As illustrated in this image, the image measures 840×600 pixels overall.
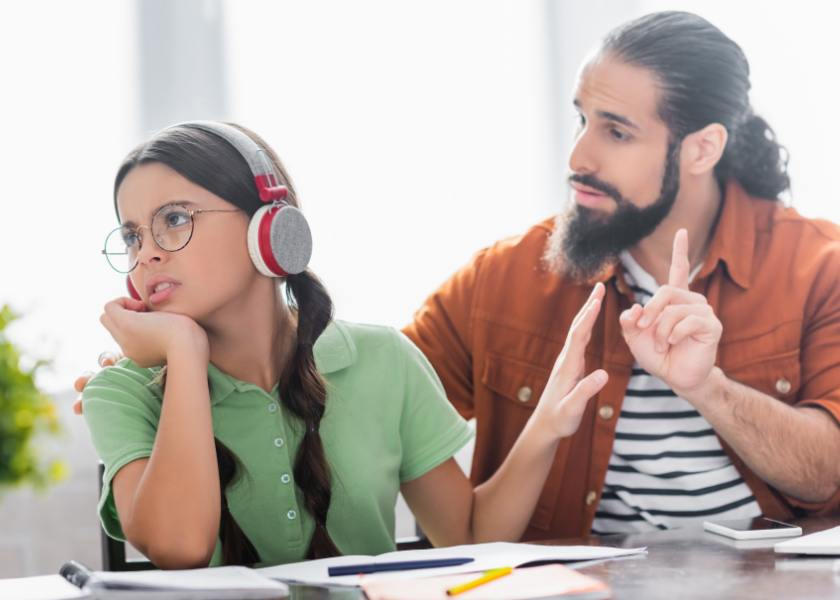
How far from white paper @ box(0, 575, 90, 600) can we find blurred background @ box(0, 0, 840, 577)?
1.22 meters

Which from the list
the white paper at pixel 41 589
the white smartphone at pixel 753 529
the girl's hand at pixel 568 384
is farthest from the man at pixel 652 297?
the white paper at pixel 41 589

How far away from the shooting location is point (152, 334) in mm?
1020

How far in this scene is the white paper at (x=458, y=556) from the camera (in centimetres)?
81

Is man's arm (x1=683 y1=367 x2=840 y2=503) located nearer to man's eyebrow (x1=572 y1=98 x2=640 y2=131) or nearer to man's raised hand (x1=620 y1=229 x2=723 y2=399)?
man's raised hand (x1=620 y1=229 x2=723 y2=399)

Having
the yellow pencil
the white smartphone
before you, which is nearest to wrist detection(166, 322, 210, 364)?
the yellow pencil

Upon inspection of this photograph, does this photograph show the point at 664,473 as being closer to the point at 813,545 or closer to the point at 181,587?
the point at 813,545

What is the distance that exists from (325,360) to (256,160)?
0.34m

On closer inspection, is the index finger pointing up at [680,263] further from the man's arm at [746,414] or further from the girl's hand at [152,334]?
the girl's hand at [152,334]

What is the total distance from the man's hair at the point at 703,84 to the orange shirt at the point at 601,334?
2.5 inches

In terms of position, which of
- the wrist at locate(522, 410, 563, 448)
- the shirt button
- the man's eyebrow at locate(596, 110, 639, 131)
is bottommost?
the wrist at locate(522, 410, 563, 448)

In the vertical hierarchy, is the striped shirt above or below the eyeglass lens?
below

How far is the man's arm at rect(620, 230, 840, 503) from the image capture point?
1226 millimetres

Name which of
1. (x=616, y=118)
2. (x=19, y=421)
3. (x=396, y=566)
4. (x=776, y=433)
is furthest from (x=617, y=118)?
(x=19, y=421)

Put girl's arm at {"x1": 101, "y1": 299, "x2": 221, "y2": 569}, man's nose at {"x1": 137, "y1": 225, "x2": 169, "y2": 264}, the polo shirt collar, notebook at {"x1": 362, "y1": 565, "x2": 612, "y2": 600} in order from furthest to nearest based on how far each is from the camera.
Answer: the polo shirt collar < man's nose at {"x1": 137, "y1": 225, "x2": 169, "y2": 264} < girl's arm at {"x1": 101, "y1": 299, "x2": 221, "y2": 569} < notebook at {"x1": 362, "y1": 565, "x2": 612, "y2": 600}
